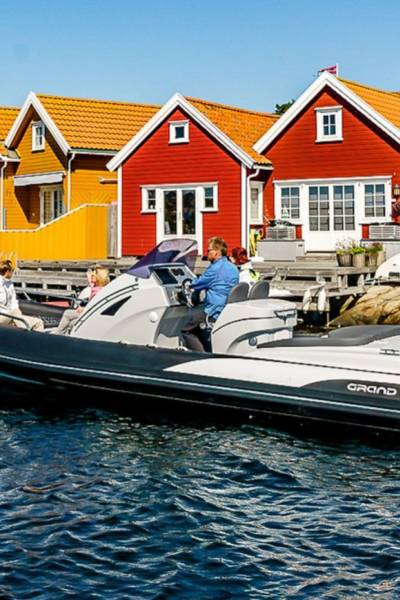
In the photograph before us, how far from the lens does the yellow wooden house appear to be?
99.1ft

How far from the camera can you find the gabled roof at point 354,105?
89.5ft

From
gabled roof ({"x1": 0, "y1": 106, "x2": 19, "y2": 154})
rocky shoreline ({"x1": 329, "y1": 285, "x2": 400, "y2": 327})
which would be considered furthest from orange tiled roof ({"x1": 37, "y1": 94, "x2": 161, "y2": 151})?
rocky shoreline ({"x1": 329, "y1": 285, "x2": 400, "y2": 327})

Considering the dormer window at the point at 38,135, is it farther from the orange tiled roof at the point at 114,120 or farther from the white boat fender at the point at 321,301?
the white boat fender at the point at 321,301

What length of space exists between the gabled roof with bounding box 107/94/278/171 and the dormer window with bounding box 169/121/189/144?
→ 365 millimetres

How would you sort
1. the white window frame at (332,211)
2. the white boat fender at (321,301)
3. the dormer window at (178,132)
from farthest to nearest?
the dormer window at (178,132) < the white window frame at (332,211) < the white boat fender at (321,301)

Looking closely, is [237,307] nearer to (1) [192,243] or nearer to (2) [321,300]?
(1) [192,243]

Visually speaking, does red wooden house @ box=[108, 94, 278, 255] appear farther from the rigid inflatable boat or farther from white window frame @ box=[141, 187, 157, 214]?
the rigid inflatable boat

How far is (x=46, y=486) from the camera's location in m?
8.27

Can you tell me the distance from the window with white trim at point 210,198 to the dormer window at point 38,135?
8.58 m

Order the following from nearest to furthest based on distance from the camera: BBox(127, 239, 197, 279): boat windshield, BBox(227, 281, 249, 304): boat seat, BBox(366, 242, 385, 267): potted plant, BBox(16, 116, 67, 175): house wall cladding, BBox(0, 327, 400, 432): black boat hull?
BBox(0, 327, 400, 432): black boat hull < BBox(227, 281, 249, 304): boat seat < BBox(127, 239, 197, 279): boat windshield < BBox(366, 242, 385, 267): potted plant < BBox(16, 116, 67, 175): house wall cladding

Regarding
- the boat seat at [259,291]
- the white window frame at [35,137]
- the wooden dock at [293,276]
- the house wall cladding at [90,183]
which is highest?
the white window frame at [35,137]

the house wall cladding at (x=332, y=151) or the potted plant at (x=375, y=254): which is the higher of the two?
the house wall cladding at (x=332, y=151)

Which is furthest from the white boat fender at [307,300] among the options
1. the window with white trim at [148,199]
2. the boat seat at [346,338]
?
the boat seat at [346,338]

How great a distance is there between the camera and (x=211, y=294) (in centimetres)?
1105
